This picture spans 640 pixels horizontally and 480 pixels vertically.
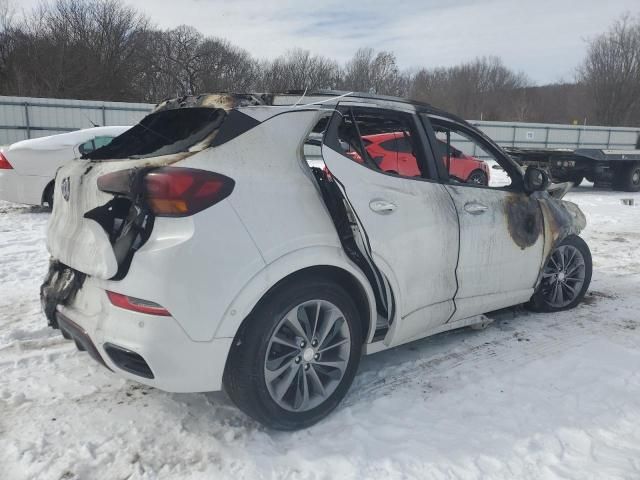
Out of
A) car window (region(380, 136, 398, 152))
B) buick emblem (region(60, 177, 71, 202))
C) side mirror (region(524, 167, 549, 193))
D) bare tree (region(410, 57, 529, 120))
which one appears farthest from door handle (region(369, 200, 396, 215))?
bare tree (region(410, 57, 529, 120))

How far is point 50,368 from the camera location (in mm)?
3490

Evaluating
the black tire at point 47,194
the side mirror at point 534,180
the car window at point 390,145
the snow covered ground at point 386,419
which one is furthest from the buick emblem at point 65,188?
the black tire at point 47,194

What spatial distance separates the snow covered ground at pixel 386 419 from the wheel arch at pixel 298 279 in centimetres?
61

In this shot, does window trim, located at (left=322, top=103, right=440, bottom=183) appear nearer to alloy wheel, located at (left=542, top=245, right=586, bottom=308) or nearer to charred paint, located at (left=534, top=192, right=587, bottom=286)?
charred paint, located at (left=534, top=192, right=587, bottom=286)

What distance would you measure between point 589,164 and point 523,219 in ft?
37.2

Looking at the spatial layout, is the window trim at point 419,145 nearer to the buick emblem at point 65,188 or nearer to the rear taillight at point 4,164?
the buick emblem at point 65,188

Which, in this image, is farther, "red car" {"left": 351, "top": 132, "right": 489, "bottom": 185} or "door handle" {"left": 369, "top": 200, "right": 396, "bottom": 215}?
"red car" {"left": 351, "top": 132, "right": 489, "bottom": 185}

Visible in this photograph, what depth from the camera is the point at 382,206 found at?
302 centimetres

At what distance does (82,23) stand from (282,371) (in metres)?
42.8

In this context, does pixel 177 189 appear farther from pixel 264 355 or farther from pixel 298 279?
pixel 264 355

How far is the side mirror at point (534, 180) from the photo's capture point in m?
4.07

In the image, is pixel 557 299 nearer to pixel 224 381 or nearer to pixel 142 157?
pixel 224 381

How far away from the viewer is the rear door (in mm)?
2943

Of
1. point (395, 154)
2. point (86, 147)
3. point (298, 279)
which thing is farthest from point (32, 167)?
point (298, 279)
